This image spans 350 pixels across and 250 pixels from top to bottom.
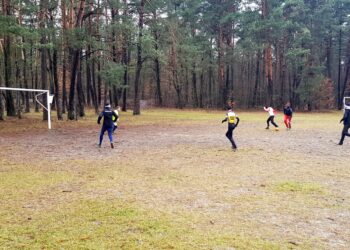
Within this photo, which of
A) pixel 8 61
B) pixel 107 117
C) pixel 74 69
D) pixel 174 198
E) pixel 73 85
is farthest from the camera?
pixel 8 61

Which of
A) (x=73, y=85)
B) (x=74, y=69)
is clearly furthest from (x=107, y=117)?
(x=74, y=69)

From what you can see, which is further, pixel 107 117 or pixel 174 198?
pixel 107 117

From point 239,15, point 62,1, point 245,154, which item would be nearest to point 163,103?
point 239,15

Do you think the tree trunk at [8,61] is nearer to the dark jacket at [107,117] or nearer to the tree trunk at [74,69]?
the tree trunk at [74,69]

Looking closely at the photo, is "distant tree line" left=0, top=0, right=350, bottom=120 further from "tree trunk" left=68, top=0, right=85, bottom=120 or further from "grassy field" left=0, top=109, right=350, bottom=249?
"grassy field" left=0, top=109, right=350, bottom=249

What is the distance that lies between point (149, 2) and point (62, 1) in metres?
8.44

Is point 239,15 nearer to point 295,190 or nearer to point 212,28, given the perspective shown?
point 212,28

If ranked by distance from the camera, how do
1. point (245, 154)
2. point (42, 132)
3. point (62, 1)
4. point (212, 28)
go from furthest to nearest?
point (212, 28) → point (62, 1) → point (42, 132) → point (245, 154)

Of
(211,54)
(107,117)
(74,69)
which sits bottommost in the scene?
(107,117)

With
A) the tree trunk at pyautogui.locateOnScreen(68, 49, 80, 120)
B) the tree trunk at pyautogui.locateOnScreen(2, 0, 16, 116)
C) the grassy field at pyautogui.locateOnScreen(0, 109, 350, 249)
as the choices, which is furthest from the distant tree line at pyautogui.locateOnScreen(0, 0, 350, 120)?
the grassy field at pyautogui.locateOnScreen(0, 109, 350, 249)

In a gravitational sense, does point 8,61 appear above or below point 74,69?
above

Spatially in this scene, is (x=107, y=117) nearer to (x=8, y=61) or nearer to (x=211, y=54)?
(x=8, y=61)

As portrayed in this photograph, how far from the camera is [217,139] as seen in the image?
16625 mm

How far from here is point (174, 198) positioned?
6.98 m
